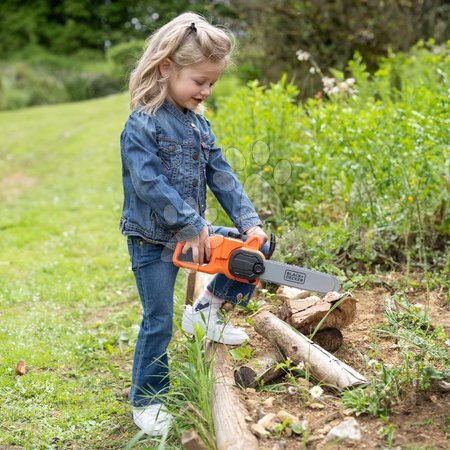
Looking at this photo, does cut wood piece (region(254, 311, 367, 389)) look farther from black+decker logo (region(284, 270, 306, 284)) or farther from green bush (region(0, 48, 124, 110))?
green bush (region(0, 48, 124, 110))

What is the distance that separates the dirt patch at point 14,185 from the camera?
29.8 feet

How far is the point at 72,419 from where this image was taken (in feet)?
11.1

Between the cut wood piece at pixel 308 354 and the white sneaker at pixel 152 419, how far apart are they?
1.91ft

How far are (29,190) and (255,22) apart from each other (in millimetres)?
3750

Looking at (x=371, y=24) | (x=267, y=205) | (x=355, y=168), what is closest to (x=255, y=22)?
(x=371, y=24)

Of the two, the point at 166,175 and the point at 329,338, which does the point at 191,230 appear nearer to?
the point at 166,175

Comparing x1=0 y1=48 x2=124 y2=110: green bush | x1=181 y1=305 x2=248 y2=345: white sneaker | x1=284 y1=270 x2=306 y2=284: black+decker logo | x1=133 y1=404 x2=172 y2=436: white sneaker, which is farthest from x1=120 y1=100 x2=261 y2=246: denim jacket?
x1=0 y1=48 x2=124 y2=110: green bush

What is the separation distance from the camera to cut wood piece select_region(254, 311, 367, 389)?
2842mm

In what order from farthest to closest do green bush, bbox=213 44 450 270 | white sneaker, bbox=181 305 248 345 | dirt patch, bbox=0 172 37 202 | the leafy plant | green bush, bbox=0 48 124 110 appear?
1. green bush, bbox=0 48 124 110
2. dirt patch, bbox=0 172 37 202
3. green bush, bbox=213 44 450 270
4. white sneaker, bbox=181 305 248 345
5. the leafy plant

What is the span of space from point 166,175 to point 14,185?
726 centimetres

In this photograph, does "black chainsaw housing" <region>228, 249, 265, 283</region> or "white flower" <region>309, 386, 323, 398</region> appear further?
"black chainsaw housing" <region>228, 249, 265, 283</region>

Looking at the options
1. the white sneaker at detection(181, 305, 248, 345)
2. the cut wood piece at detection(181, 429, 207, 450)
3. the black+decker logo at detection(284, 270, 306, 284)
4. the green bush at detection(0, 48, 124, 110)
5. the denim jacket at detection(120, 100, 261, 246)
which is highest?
the denim jacket at detection(120, 100, 261, 246)

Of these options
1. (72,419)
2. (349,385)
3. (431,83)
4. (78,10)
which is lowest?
(78,10)

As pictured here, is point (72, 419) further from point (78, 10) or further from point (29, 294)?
point (78, 10)
